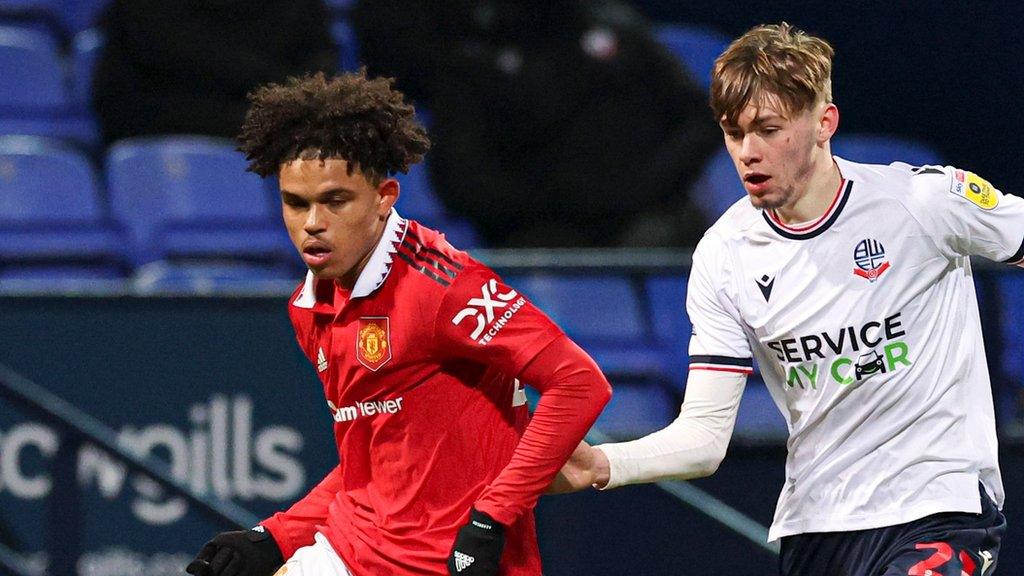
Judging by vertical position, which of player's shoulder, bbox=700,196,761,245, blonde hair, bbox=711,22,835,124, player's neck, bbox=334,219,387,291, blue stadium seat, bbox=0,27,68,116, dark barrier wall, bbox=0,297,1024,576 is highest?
blue stadium seat, bbox=0,27,68,116

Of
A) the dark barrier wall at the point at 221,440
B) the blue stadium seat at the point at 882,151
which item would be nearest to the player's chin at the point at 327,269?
the dark barrier wall at the point at 221,440

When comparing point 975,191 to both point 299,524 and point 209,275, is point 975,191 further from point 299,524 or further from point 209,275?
point 209,275

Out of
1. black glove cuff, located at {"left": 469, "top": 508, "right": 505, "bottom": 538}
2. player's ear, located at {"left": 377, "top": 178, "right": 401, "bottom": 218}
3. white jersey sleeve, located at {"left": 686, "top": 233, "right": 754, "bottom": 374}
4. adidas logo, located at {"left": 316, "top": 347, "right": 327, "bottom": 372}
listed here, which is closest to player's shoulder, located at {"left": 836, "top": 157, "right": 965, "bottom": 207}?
white jersey sleeve, located at {"left": 686, "top": 233, "right": 754, "bottom": 374}

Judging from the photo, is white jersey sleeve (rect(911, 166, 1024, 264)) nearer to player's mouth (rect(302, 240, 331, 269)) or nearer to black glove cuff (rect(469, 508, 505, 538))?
black glove cuff (rect(469, 508, 505, 538))

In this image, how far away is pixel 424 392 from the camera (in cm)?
342

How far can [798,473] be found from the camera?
3.63 metres

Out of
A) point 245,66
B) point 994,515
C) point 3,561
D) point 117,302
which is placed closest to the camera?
point 994,515

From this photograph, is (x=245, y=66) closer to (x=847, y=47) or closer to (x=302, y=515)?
(x=847, y=47)

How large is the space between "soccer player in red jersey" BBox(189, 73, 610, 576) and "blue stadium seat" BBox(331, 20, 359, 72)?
4416mm

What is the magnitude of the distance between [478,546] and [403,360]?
1.46 ft

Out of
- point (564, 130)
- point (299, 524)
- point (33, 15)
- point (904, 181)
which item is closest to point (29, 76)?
point (33, 15)

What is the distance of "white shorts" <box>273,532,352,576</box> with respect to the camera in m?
3.49

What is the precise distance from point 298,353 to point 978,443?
2.73m

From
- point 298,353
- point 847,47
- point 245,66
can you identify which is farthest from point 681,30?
point 298,353
